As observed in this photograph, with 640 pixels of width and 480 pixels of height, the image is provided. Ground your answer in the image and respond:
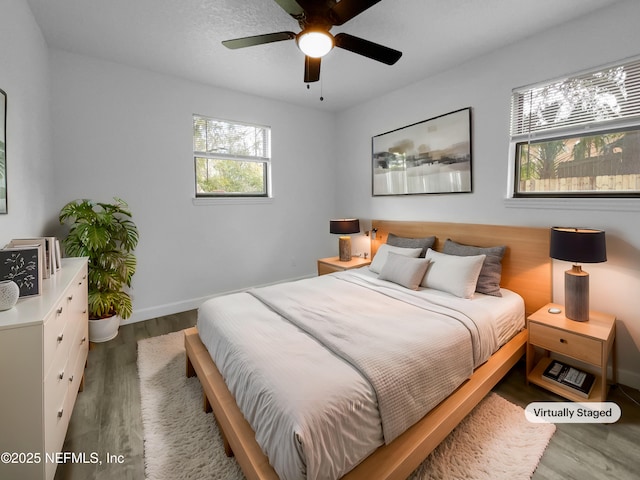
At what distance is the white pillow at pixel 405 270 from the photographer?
274 cm

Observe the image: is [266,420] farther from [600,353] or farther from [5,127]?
[5,127]

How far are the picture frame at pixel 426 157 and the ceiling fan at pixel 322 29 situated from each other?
136cm

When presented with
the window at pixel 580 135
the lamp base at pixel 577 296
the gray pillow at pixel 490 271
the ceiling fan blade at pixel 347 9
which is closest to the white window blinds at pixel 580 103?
the window at pixel 580 135

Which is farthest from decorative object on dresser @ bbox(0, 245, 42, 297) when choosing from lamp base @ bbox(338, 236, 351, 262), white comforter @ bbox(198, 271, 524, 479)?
lamp base @ bbox(338, 236, 351, 262)

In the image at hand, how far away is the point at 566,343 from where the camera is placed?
2.02m

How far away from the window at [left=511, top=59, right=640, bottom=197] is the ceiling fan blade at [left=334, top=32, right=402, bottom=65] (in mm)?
1393

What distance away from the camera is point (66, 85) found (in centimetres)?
284

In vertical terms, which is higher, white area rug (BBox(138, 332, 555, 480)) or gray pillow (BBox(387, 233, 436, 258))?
gray pillow (BBox(387, 233, 436, 258))

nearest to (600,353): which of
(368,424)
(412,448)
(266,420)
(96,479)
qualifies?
(412,448)

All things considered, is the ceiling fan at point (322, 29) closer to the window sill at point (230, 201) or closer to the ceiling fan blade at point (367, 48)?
the ceiling fan blade at point (367, 48)

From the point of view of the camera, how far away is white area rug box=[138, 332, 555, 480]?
1491mm

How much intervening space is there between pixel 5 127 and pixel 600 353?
3.90 metres

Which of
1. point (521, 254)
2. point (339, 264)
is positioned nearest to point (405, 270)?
point (521, 254)

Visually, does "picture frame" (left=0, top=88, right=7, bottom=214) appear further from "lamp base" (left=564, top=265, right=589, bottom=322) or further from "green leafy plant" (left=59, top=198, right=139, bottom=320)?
"lamp base" (left=564, top=265, right=589, bottom=322)
